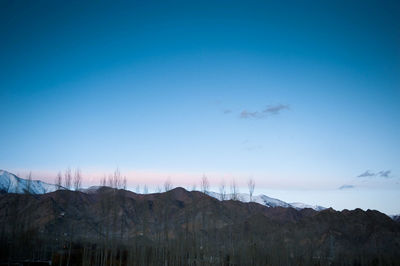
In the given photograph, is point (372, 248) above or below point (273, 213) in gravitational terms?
below

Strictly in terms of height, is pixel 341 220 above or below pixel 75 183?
below

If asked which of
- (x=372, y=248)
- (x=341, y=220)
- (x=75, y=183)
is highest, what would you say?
(x=75, y=183)

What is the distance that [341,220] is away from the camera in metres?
85.7

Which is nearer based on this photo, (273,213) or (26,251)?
(26,251)

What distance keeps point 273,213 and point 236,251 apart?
256ft

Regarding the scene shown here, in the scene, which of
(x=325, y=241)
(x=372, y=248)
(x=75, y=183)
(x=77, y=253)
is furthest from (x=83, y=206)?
(x=372, y=248)

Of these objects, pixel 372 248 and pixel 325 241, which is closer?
pixel 372 248

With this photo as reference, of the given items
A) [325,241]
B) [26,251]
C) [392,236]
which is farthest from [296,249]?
[26,251]

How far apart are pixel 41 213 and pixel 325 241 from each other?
70624 millimetres

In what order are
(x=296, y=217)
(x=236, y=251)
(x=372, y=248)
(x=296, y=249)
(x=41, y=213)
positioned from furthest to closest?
(x=296, y=217)
(x=41, y=213)
(x=372, y=248)
(x=296, y=249)
(x=236, y=251)

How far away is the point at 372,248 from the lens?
7069 centimetres

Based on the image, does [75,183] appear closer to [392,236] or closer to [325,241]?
[325,241]

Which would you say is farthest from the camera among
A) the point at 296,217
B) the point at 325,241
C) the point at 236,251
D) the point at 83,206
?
the point at 296,217

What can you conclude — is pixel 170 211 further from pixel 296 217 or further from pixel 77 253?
pixel 77 253
